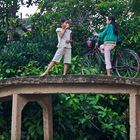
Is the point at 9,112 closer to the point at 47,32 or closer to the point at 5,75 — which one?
the point at 5,75

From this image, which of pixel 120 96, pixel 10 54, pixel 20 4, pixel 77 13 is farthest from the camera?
→ pixel 20 4

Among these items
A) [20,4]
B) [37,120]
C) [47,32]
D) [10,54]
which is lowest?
[37,120]

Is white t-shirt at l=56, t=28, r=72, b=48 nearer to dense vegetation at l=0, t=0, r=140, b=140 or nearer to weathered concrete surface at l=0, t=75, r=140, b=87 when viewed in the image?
weathered concrete surface at l=0, t=75, r=140, b=87

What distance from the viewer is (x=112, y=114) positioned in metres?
14.1

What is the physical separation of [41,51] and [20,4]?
3827mm

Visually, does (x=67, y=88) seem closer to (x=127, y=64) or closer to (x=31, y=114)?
(x=127, y=64)

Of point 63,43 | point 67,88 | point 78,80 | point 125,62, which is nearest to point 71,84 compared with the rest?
point 67,88

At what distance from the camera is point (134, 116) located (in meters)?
11.9

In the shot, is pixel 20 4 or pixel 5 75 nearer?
pixel 5 75

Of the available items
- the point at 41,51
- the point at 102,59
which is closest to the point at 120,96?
the point at 102,59

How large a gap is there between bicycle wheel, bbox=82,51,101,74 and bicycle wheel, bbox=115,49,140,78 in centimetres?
95

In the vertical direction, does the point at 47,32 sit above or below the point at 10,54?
above

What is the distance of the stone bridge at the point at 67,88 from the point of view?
1179cm

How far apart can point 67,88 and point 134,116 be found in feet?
5.79
